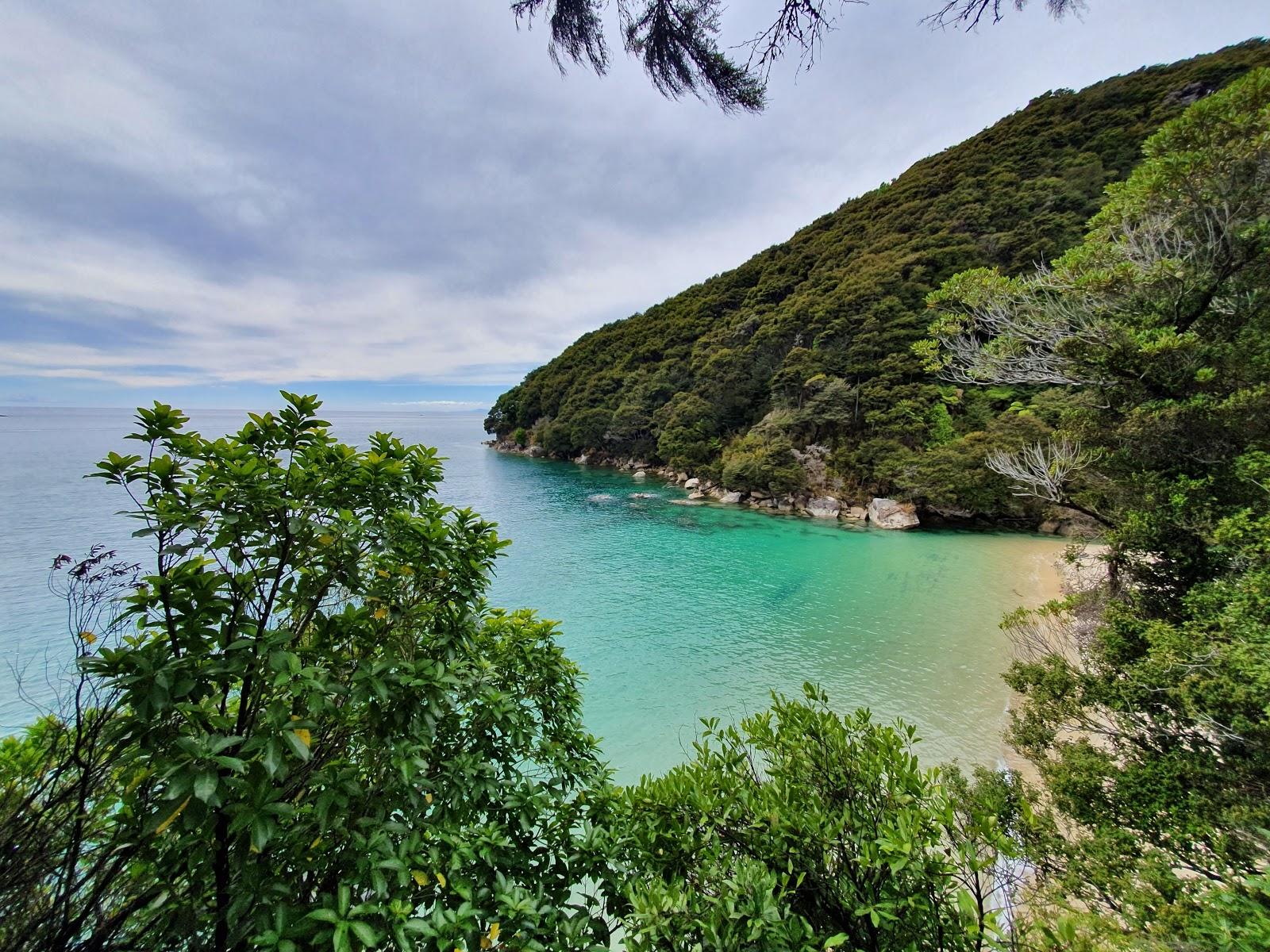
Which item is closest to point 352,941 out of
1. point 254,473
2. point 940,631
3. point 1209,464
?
point 254,473

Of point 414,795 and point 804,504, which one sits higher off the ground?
point 414,795

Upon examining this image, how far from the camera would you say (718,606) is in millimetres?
11727

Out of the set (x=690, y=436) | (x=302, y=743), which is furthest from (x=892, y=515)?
(x=302, y=743)

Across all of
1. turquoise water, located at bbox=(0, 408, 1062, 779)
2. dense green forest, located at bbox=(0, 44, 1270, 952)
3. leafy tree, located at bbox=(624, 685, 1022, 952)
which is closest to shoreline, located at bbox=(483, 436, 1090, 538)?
turquoise water, located at bbox=(0, 408, 1062, 779)

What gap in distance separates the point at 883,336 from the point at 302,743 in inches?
1091

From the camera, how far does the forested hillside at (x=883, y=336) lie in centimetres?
2044

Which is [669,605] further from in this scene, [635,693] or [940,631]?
[940,631]

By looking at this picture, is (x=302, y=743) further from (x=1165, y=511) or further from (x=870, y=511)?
(x=870, y=511)

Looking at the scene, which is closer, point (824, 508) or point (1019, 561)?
point (1019, 561)

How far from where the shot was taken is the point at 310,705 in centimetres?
134

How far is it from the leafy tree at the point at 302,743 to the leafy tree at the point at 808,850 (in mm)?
340

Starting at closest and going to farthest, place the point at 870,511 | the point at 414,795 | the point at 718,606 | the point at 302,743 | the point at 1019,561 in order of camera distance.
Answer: the point at 302,743 → the point at 414,795 → the point at 718,606 → the point at 1019,561 → the point at 870,511

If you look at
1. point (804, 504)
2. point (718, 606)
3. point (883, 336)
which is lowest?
point (718, 606)

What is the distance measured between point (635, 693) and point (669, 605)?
3.97 meters
